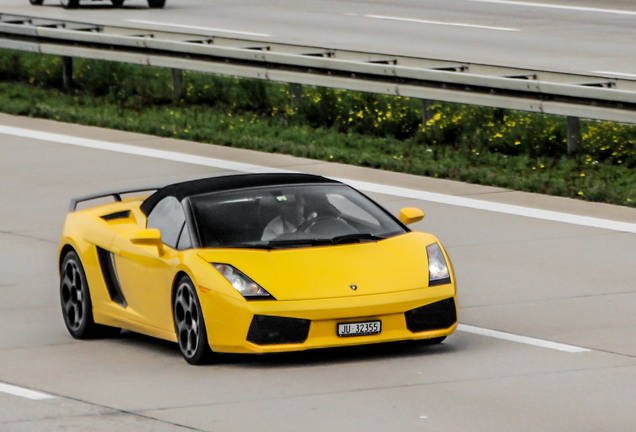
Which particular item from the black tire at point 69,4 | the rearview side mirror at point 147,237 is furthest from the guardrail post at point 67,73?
the rearview side mirror at point 147,237

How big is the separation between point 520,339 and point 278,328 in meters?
1.73

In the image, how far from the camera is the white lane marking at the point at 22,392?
7.99 meters

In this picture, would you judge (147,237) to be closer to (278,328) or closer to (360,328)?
(278,328)

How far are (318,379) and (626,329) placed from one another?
2.33m

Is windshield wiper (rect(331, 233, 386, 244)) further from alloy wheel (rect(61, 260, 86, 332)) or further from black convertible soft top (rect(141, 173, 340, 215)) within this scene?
alloy wheel (rect(61, 260, 86, 332))

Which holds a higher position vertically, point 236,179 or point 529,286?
point 236,179

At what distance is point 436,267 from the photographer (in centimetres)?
888

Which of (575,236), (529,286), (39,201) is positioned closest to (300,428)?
(529,286)

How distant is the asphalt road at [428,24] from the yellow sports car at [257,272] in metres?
14.9

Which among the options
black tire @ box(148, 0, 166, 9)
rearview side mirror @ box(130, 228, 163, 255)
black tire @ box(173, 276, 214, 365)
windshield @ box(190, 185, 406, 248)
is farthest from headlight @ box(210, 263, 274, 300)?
black tire @ box(148, 0, 166, 9)

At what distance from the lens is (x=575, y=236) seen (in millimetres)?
12734

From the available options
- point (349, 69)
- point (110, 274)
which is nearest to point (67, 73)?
point (349, 69)

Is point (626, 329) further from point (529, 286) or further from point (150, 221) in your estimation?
point (150, 221)

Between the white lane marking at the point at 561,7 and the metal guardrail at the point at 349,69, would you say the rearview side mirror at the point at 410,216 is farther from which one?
the white lane marking at the point at 561,7
